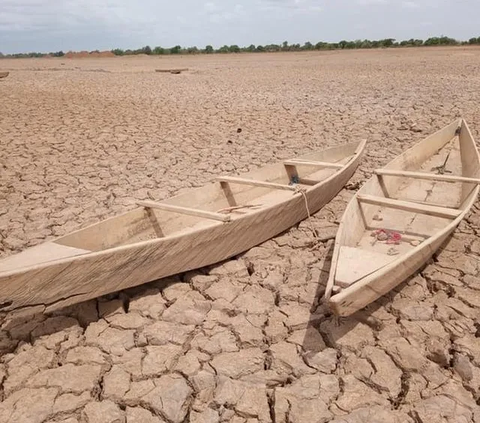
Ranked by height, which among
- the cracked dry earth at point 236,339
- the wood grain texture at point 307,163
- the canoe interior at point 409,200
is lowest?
the cracked dry earth at point 236,339

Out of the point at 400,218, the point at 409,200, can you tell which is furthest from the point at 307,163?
the point at 400,218

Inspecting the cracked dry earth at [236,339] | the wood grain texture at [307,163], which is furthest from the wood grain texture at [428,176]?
the wood grain texture at [307,163]

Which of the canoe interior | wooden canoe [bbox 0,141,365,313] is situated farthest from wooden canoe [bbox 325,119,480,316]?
wooden canoe [bbox 0,141,365,313]

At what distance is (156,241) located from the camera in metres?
2.55

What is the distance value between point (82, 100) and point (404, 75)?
441 inches

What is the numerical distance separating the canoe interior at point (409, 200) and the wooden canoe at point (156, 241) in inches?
21.3

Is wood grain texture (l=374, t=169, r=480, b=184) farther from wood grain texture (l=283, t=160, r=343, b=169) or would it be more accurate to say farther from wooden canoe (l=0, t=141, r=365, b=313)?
wood grain texture (l=283, t=160, r=343, b=169)

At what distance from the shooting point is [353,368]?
2262mm

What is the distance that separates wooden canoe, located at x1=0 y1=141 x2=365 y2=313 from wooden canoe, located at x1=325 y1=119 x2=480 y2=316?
0.56 metres

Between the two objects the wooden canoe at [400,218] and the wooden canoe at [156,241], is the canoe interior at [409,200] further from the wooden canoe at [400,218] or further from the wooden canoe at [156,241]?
the wooden canoe at [156,241]

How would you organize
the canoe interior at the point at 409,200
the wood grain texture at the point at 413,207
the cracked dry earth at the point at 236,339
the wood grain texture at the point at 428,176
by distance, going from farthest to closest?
the wood grain texture at the point at 428,176
the wood grain texture at the point at 413,207
the canoe interior at the point at 409,200
the cracked dry earth at the point at 236,339

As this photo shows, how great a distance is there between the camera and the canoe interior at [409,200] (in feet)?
8.39

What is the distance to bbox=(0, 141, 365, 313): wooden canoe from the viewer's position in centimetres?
212

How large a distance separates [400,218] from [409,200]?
661mm
